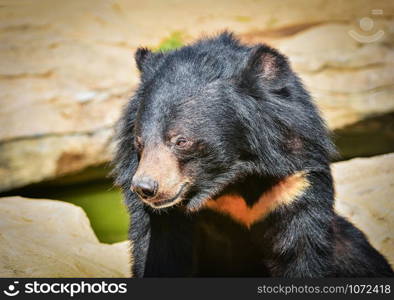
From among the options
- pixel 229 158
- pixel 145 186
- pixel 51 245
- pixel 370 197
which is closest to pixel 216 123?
pixel 229 158

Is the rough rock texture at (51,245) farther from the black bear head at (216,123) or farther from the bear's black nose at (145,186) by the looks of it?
the bear's black nose at (145,186)

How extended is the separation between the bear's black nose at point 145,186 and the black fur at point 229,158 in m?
0.16

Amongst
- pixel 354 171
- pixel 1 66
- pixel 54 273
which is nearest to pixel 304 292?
pixel 54 273

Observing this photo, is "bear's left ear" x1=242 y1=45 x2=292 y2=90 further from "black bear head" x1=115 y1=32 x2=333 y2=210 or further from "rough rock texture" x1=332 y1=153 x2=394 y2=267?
"rough rock texture" x1=332 y1=153 x2=394 y2=267

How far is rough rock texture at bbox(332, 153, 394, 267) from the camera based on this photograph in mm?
3730

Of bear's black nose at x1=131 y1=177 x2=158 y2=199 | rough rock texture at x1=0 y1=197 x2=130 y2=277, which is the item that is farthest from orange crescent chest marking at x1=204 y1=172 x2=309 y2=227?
rough rock texture at x1=0 y1=197 x2=130 y2=277

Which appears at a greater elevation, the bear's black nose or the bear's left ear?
the bear's left ear

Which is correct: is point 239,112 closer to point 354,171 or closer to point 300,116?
point 300,116

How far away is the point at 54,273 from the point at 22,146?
1932 mm

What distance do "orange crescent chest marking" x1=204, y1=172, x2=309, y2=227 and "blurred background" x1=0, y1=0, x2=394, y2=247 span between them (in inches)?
69.4

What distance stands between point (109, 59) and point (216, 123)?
303 centimetres

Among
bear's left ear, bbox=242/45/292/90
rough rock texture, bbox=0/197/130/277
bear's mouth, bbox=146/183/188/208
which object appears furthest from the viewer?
rough rock texture, bbox=0/197/130/277

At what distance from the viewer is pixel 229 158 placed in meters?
2.56

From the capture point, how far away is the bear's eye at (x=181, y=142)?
2430 millimetres
